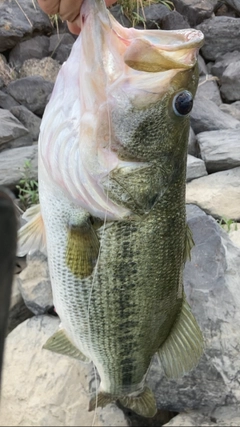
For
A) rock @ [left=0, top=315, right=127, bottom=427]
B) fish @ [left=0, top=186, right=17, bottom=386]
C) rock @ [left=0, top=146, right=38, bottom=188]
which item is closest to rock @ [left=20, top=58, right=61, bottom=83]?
rock @ [left=0, top=146, right=38, bottom=188]

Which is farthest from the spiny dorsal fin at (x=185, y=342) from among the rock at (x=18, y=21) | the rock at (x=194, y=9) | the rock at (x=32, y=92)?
the rock at (x=194, y=9)

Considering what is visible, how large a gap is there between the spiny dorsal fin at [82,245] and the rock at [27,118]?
2719 millimetres

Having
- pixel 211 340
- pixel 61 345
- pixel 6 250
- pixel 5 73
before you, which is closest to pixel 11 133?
pixel 5 73

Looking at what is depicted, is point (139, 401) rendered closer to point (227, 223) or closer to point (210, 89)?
point (227, 223)

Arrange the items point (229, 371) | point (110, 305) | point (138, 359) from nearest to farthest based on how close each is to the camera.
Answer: point (110, 305) < point (138, 359) < point (229, 371)

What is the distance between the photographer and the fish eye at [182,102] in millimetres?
1076

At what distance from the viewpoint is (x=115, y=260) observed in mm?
1193

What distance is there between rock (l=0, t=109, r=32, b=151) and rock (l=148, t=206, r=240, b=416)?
176 centimetres

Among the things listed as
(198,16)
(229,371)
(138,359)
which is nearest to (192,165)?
(229,371)

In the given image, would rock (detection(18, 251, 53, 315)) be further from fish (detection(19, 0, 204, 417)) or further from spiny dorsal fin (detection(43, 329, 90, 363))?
fish (detection(19, 0, 204, 417))

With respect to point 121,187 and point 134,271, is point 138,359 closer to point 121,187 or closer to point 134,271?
point 134,271

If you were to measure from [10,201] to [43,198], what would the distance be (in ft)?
2.27

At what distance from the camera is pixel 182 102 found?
1.08m

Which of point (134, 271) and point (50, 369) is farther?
point (50, 369)
